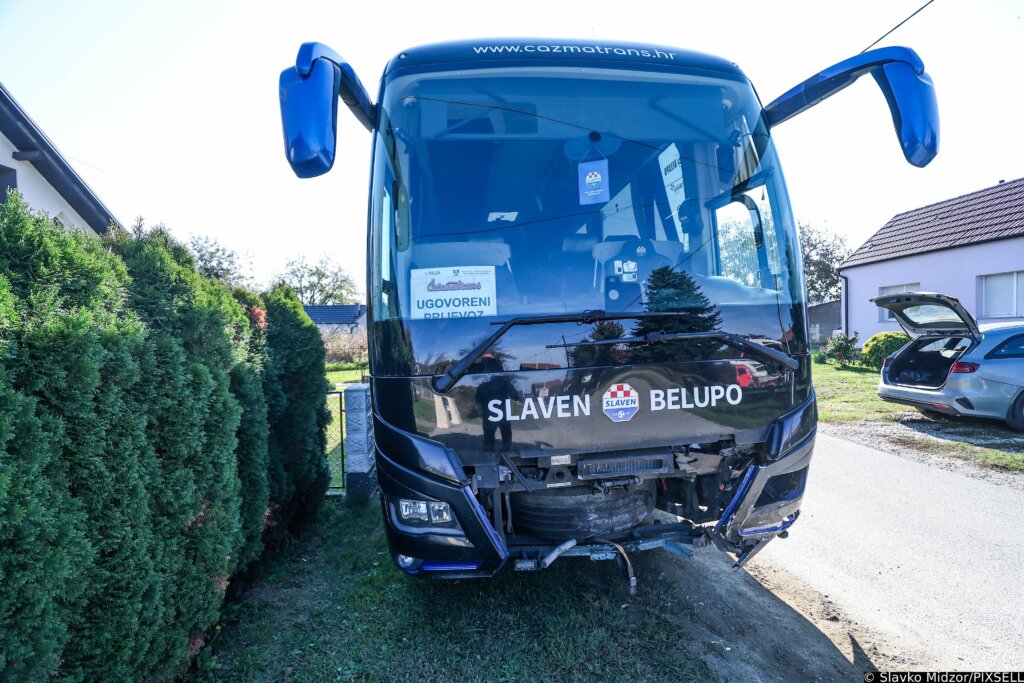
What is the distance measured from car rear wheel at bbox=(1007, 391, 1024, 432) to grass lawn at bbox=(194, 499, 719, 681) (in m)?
7.63

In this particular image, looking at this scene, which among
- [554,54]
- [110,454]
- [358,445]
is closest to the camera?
[110,454]

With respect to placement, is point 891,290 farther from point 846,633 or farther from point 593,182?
point 593,182

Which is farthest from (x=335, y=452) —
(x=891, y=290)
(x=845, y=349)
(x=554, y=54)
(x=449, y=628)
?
(x=891, y=290)

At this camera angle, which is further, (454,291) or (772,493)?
(772,493)

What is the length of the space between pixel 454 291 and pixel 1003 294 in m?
18.7

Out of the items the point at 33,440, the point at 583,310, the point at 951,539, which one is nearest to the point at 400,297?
the point at 583,310

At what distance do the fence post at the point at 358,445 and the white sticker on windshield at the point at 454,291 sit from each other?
3.02 meters

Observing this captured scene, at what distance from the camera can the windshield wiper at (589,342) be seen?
9.50ft

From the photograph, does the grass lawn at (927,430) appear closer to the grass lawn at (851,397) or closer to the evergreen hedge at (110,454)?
the grass lawn at (851,397)

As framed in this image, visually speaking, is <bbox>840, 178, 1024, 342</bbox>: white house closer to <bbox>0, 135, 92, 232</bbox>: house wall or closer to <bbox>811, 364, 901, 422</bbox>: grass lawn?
<bbox>811, 364, 901, 422</bbox>: grass lawn

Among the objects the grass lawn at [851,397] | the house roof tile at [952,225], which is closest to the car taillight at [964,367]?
the grass lawn at [851,397]

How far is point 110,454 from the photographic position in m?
2.31

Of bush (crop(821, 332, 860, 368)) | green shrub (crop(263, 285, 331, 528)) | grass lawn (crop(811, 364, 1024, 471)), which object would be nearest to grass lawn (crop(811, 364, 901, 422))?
grass lawn (crop(811, 364, 1024, 471))

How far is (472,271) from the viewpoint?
10.0 ft
